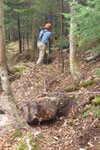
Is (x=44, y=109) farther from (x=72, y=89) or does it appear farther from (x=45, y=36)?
(x=45, y=36)

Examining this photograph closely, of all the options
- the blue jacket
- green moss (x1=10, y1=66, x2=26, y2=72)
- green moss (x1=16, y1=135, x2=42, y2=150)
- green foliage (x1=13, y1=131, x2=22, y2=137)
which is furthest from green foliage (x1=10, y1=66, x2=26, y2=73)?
green moss (x1=16, y1=135, x2=42, y2=150)

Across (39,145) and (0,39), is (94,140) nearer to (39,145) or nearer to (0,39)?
(39,145)

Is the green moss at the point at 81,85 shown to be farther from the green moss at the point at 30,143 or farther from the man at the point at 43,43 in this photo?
→ the man at the point at 43,43

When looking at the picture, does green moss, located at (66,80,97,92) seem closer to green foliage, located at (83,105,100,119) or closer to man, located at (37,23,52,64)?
green foliage, located at (83,105,100,119)

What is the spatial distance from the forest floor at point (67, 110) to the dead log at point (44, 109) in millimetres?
223

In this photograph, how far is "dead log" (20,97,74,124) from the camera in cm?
649

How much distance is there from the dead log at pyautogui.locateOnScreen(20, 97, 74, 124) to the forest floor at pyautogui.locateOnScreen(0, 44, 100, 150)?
22cm

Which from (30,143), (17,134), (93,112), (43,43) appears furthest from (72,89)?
(43,43)

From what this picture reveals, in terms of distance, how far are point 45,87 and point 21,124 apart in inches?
171

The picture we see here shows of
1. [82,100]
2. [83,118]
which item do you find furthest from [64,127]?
[82,100]

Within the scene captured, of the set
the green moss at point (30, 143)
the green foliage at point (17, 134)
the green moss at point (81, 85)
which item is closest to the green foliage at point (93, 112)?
the green moss at point (81, 85)

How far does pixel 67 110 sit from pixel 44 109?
929mm

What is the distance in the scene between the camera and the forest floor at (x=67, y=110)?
4.25 meters

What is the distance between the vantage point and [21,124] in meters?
4.68
